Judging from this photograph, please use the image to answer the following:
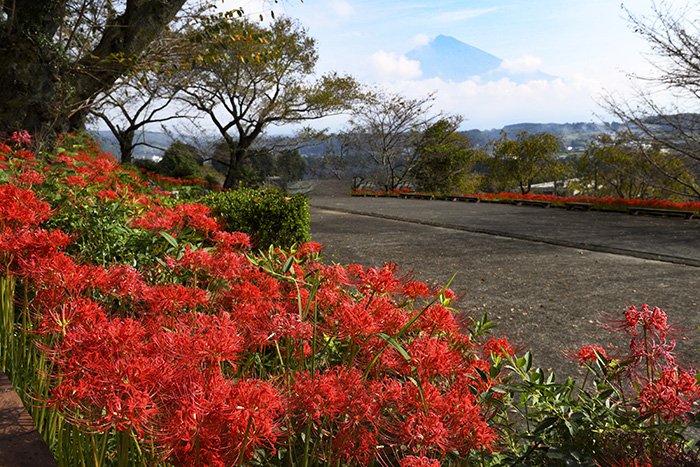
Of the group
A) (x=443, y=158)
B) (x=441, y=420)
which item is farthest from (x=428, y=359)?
(x=443, y=158)

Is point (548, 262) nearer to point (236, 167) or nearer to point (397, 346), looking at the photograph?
point (397, 346)

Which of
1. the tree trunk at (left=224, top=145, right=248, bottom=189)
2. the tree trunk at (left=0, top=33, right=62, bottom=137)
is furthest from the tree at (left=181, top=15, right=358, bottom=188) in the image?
the tree trunk at (left=0, top=33, right=62, bottom=137)

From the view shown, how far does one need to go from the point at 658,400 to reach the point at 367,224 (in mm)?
8976

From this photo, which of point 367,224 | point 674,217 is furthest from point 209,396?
point 674,217

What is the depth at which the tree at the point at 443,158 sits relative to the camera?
2600cm

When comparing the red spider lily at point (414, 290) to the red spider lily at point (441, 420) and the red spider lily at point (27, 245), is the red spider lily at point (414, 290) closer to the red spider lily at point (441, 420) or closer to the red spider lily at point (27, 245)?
the red spider lily at point (441, 420)

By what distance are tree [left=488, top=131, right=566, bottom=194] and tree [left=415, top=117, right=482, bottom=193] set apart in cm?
141

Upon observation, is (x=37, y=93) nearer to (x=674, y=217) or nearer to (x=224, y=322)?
(x=224, y=322)

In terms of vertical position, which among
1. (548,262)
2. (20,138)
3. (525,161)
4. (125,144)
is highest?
(525,161)

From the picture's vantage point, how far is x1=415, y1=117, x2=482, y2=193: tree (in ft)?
85.3

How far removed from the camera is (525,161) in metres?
26.2

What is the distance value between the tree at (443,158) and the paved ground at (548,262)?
15.2 meters

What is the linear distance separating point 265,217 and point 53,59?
423 cm

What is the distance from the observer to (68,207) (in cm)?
290
